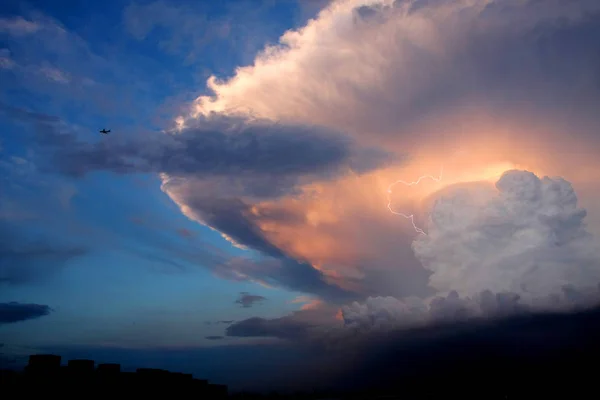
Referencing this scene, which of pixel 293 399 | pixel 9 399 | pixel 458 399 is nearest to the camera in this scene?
pixel 9 399

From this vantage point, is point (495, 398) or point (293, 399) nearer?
point (495, 398)

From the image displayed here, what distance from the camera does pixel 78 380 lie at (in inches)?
2242

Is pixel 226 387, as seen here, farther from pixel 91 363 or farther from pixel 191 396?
pixel 91 363

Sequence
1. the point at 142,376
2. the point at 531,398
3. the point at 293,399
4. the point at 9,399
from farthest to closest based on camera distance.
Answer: the point at 293,399, the point at 531,398, the point at 142,376, the point at 9,399

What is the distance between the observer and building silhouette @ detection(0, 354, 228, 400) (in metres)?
52.3

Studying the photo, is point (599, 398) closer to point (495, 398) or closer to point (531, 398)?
point (531, 398)

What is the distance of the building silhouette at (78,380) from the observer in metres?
52.3

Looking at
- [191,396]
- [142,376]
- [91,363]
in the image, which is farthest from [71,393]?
[191,396]

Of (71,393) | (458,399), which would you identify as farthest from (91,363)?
(458,399)

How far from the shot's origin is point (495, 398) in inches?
3359

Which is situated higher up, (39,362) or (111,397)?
(39,362)

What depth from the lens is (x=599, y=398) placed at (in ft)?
296

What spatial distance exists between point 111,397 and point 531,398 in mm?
82323

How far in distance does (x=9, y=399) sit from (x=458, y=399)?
74.2m
